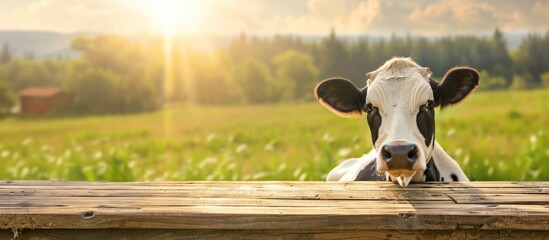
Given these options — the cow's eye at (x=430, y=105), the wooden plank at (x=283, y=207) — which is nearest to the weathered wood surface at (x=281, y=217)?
the wooden plank at (x=283, y=207)

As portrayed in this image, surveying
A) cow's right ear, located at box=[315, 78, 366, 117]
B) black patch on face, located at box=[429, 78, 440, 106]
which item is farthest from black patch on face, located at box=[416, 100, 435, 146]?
cow's right ear, located at box=[315, 78, 366, 117]

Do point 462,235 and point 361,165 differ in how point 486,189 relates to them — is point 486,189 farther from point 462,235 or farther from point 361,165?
point 361,165

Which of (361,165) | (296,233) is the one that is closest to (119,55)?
(361,165)

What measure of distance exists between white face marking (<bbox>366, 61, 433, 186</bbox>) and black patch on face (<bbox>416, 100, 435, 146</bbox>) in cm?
2

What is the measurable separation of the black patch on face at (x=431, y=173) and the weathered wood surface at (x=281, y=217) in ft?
2.46

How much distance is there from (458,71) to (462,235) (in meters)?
1.36

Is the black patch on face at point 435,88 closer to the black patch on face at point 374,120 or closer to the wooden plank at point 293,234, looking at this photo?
the black patch on face at point 374,120

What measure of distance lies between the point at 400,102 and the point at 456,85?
1.69 feet

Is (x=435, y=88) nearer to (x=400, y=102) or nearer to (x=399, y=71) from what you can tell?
(x=399, y=71)

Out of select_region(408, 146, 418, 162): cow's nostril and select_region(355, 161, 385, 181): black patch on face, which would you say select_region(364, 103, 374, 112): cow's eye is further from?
select_region(355, 161, 385, 181): black patch on face

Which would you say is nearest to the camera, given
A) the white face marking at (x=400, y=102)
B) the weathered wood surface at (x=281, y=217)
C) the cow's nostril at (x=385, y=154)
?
the weathered wood surface at (x=281, y=217)

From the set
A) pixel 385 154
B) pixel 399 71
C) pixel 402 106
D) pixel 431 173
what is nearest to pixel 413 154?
pixel 385 154

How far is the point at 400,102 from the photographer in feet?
10.8

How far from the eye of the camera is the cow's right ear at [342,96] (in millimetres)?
3750
